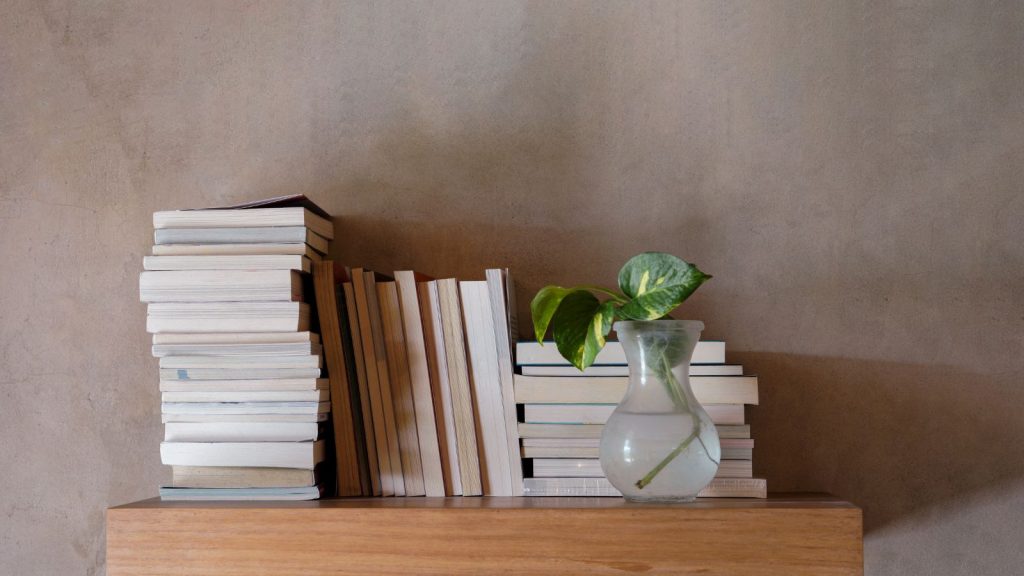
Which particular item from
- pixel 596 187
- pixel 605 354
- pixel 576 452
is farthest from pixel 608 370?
pixel 596 187

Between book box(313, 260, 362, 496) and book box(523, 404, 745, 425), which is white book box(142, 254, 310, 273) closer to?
book box(313, 260, 362, 496)

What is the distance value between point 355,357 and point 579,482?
0.37 m

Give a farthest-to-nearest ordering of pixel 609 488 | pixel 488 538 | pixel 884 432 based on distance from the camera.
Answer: pixel 884 432
pixel 609 488
pixel 488 538

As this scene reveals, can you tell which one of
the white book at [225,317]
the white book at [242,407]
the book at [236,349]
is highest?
the white book at [225,317]

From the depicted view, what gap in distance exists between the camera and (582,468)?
1190 mm

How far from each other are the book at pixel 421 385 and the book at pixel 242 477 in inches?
6.3

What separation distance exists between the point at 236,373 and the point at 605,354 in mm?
518

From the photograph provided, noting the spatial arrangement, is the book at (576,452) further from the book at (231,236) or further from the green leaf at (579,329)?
the book at (231,236)

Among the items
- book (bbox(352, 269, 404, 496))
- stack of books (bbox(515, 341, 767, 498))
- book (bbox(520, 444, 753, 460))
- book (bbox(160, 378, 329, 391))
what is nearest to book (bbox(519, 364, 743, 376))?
stack of books (bbox(515, 341, 767, 498))

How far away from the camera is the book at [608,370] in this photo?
1.20 meters

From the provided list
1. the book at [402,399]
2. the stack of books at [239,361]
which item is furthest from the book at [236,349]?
the book at [402,399]

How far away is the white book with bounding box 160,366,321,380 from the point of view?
119cm

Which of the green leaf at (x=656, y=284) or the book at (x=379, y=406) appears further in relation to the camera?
the book at (x=379, y=406)

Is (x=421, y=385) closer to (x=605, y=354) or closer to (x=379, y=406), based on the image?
(x=379, y=406)
